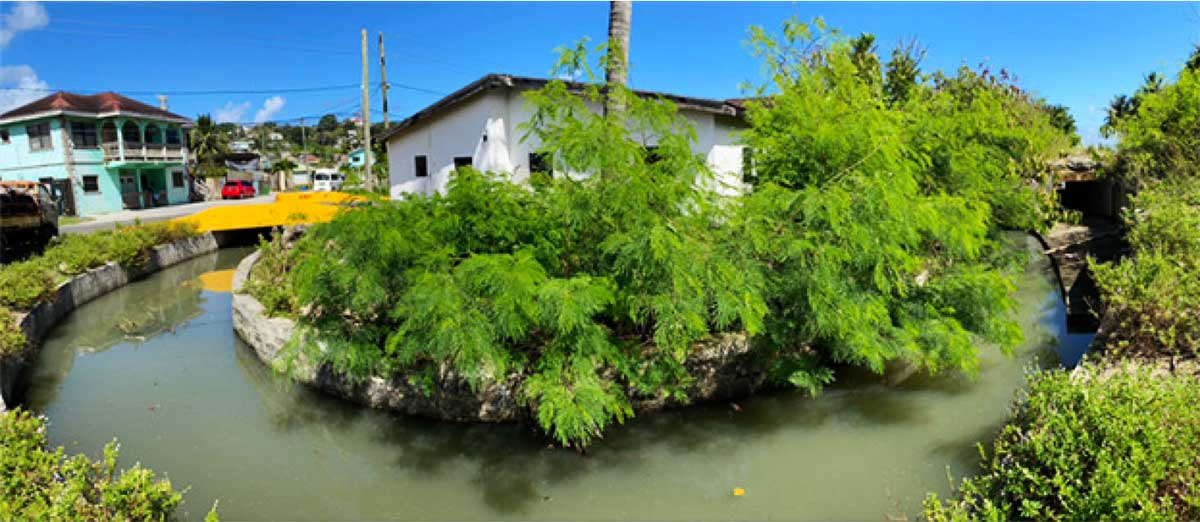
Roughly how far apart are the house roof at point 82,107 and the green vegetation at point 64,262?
17188 mm

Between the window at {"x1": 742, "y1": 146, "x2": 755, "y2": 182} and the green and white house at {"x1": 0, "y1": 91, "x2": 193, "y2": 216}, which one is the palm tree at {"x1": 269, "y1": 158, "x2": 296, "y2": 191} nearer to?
the green and white house at {"x1": 0, "y1": 91, "x2": 193, "y2": 216}

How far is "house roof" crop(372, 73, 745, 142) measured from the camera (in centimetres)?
1153

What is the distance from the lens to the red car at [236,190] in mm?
42188

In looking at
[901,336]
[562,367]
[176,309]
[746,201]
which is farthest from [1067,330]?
[176,309]

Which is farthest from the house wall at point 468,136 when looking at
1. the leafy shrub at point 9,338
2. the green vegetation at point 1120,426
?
the green vegetation at point 1120,426

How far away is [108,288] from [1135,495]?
57.7 feet

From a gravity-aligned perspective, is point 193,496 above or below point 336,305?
below

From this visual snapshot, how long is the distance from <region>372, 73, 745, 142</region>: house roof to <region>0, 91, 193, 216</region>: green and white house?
24.6m

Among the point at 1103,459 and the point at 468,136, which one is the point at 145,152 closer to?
the point at 468,136

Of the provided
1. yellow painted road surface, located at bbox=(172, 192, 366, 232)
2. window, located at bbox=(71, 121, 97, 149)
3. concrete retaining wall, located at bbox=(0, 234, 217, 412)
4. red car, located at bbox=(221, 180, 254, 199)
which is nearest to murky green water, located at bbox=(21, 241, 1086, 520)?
concrete retaining wall, located at bbox=(0, 234, 217, 412)

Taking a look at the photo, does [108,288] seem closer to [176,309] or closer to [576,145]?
[176,309]

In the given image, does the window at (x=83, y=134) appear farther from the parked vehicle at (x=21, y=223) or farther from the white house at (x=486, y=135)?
the white house at (x=486, y=135)

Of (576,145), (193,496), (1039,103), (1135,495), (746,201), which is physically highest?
(1039,103)

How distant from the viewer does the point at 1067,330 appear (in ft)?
35.3
